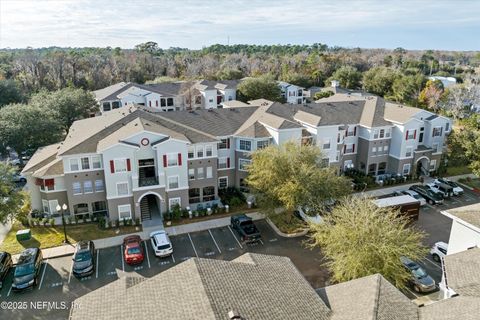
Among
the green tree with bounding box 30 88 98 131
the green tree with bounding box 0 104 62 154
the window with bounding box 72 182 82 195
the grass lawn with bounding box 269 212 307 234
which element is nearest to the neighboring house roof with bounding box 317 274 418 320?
the grass lawn with bounding box 269 212 307 234

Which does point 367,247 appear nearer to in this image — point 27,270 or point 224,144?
point 224,144

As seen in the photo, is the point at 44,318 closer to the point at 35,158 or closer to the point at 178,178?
the point at 178,178

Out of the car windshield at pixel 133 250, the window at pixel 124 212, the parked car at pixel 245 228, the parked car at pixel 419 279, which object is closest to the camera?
the parked car at pixel 419 279

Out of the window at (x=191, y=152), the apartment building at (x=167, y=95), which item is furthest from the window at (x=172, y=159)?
the apartment building at (x=167, y=95)

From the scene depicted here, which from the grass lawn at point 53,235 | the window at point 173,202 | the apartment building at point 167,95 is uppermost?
the apartment building at point 167,95

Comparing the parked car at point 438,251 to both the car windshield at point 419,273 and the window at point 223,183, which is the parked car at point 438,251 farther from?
the window at point 223,183

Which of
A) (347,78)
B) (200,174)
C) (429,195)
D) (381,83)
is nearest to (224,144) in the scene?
(200,174)

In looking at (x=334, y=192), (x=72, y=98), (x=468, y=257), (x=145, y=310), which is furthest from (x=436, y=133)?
(x=72, y=98)
